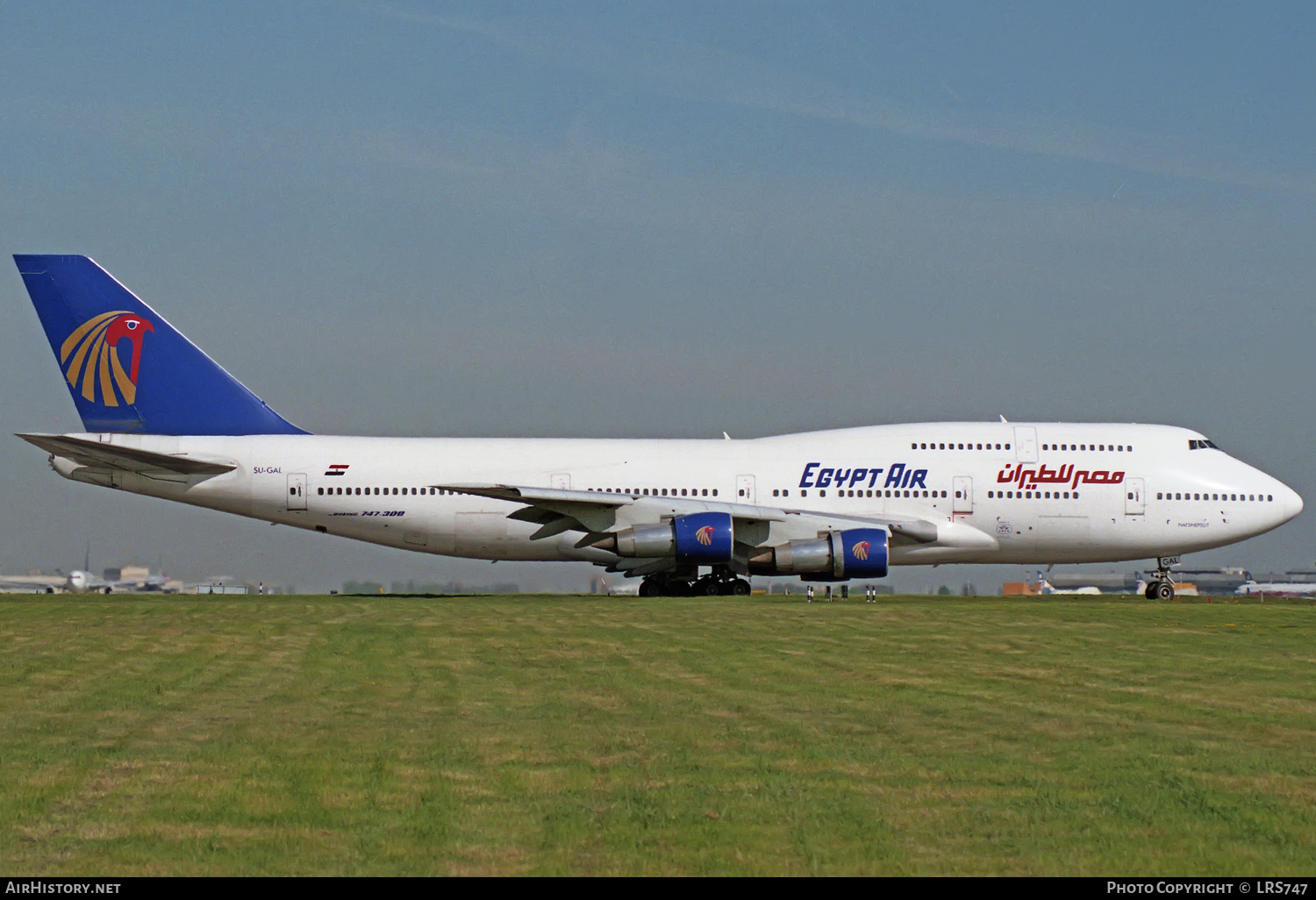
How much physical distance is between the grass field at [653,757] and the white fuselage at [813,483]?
18.8 meters

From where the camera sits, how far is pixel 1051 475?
39.6 meters

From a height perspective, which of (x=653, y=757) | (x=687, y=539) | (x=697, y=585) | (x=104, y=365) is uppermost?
(x=104, y=365)

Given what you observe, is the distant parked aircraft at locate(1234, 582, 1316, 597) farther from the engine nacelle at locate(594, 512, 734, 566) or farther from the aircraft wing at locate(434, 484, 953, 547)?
the engine nacelle at locate(594, 512, 734, 566)

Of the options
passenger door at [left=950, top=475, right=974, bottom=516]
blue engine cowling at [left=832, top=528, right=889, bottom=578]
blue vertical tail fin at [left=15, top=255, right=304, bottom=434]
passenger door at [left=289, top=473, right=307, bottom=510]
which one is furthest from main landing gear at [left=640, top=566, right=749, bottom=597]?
blue vertical tail fin at [left=15, top=255, right=304, bottom=434]

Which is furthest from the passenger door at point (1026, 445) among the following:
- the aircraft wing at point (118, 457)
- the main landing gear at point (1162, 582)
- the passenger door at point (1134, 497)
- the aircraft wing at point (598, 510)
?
the aircraft wing at point (118, 457)

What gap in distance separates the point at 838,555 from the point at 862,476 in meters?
3.89

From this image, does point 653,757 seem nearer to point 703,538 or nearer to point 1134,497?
point 703,538

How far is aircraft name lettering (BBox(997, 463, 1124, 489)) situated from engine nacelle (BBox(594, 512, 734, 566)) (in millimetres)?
8814

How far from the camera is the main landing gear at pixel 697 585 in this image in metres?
37.6

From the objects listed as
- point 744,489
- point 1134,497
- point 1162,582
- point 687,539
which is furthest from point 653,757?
point 1162,582

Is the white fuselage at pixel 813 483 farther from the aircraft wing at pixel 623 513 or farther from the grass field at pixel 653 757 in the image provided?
the grass field at pixel 653 757

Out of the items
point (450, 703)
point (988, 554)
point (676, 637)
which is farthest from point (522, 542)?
point (450, 703)

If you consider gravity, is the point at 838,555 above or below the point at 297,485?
below
